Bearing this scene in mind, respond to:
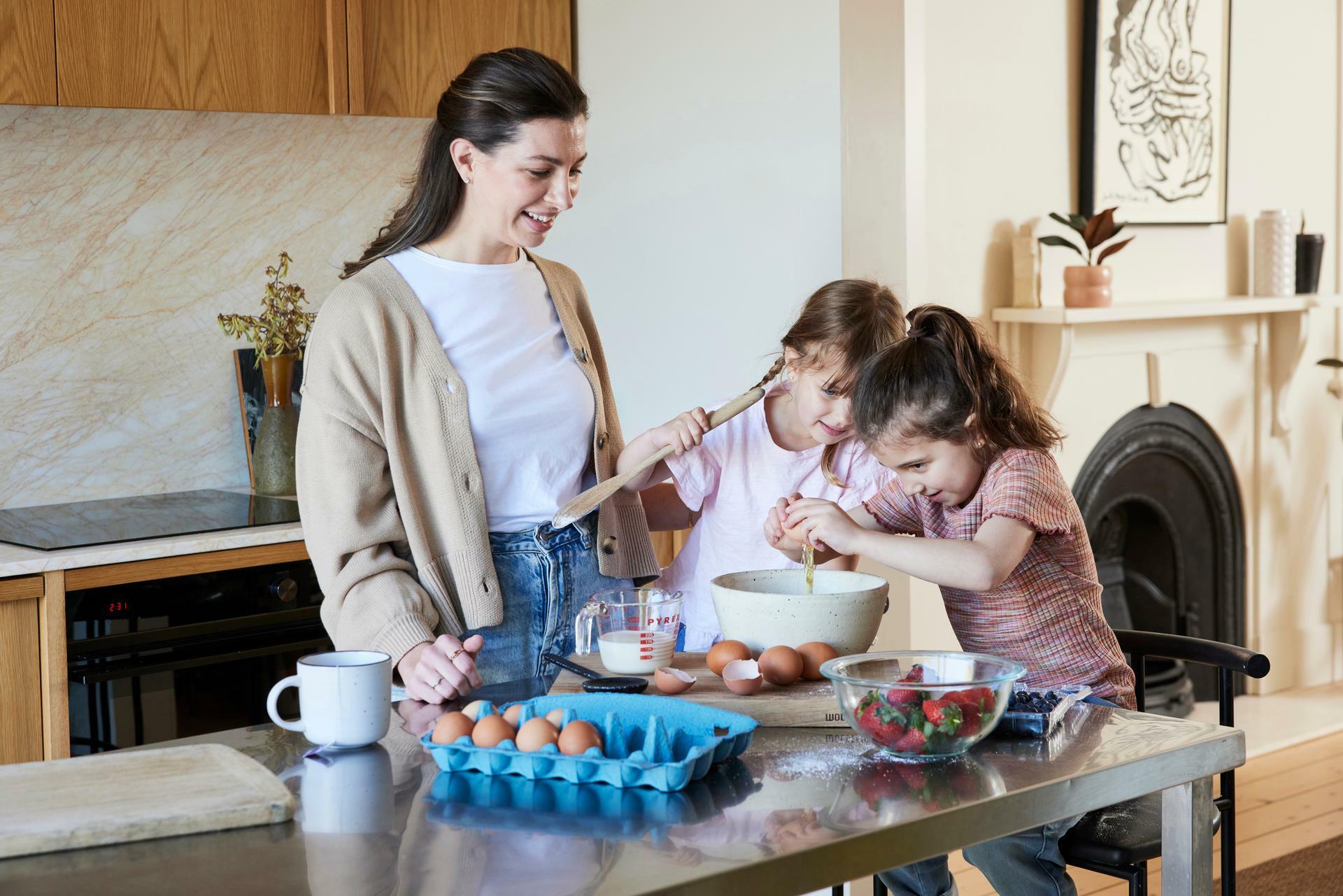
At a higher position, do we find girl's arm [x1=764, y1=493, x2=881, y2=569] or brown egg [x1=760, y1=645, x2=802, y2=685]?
girl's arm [x1=764, y1=493, x2=881, y2=569]

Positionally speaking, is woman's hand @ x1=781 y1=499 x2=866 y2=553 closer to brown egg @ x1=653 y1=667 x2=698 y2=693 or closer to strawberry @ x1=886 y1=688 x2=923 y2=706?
brown egg @ x1=653 y1=667 x2=698 y2=693

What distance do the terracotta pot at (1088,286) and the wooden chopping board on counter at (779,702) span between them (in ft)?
8.18

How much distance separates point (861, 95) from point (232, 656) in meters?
1.54

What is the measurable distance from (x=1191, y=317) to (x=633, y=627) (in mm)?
3000

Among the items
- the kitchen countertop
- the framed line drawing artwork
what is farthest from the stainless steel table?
the framed line drawing artwork

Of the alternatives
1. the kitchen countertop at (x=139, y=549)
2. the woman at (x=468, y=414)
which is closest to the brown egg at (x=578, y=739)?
the woman at (x=468, y=414)

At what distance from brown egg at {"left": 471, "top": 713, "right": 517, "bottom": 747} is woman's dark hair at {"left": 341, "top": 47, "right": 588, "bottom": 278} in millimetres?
797

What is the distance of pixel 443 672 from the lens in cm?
144

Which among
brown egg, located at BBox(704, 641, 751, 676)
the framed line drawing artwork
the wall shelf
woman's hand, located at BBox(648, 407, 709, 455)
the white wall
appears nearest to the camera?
brown egg, located at BBox(704, 641, 751, 676)

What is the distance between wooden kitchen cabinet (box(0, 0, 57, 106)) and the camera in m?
2.40

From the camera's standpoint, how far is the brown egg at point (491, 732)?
1168mm

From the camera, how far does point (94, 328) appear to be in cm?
288

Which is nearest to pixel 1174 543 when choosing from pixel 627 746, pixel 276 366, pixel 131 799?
pixel 276 366

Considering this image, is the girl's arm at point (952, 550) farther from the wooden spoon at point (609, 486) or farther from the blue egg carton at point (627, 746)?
the blue egg carton at point (627, 746)
